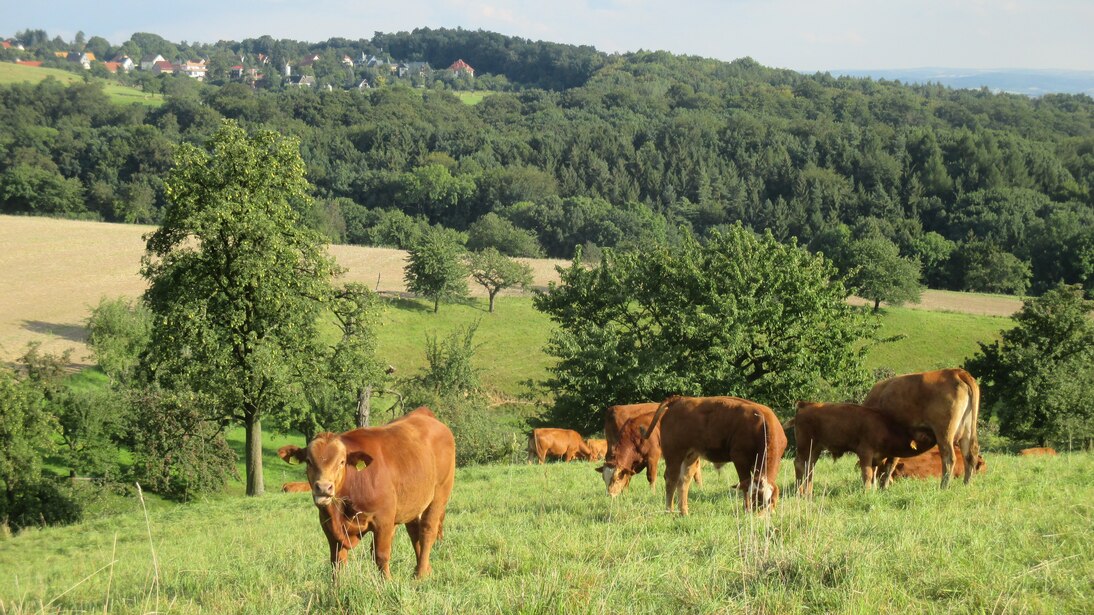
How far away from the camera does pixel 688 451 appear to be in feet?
36.8

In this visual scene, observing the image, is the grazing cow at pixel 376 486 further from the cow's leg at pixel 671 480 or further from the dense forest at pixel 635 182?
the dense forest at pixel 635 182

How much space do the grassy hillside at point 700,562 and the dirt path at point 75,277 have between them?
1683 inches

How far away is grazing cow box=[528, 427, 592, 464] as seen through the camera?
2612cm

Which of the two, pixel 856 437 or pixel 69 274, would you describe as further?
pixel 69 274

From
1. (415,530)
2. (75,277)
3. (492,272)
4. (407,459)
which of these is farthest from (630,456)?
(75,277)

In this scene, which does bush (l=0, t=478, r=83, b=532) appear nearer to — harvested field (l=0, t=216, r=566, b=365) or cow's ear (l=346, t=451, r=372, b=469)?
harvested field (l=0, t=216, r=566, b=365)

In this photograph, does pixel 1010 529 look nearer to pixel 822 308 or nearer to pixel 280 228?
pixel 280 228

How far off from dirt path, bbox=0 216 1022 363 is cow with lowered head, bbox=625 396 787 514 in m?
42.3

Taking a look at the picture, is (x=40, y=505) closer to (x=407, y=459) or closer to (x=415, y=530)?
(x=415, y=530)

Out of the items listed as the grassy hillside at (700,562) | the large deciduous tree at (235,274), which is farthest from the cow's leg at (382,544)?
the large deciduous tree at (235,274)

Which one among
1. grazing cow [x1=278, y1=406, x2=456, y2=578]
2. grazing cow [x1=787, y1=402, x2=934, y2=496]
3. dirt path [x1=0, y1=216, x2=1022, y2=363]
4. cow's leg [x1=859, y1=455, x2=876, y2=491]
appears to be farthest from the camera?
dirt path [x1=0, y1=216, x2=1022, y2=363]

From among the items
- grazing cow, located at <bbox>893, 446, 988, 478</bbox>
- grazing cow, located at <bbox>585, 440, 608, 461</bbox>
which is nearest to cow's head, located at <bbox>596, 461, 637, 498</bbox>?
grazing cow, located at <bbox>893, 446, 988, 478</bbox>

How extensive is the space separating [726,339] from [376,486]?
23239 mm

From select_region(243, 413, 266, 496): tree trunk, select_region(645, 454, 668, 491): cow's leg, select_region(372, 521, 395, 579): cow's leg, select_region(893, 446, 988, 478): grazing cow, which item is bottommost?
select_region(243, 413, 266, 496): tree trunk
